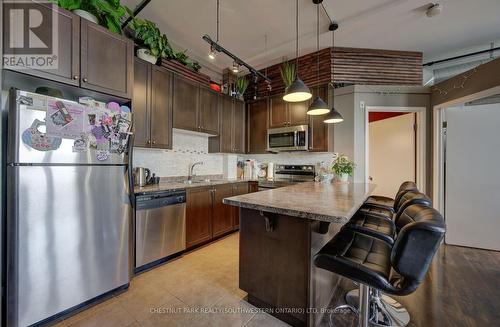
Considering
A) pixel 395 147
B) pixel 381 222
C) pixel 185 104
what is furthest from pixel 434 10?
pixel 185 104

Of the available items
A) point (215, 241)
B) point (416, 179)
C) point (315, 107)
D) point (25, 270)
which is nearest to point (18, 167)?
point (25, 270)

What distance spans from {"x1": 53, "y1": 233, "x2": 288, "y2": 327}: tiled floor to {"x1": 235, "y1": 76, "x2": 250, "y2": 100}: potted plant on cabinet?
3.19 metres

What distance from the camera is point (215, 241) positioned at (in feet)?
10.8

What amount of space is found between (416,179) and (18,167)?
4.92 meters

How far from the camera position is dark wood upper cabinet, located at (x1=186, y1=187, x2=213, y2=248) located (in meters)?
2.80

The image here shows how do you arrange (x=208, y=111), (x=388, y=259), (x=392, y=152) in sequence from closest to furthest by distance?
(x=388, y=259)
(x=208, y=111)
(x=392, y=152)

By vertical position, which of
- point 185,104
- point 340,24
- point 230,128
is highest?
point 340,24

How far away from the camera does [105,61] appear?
76.3 inches

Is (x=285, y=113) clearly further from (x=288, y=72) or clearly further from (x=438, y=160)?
(x=438, y=160)

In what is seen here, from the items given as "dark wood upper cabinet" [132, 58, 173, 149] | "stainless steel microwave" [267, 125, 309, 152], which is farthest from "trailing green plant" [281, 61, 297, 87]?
"dark wood upper cabinet" [132, 58, 173, 149]

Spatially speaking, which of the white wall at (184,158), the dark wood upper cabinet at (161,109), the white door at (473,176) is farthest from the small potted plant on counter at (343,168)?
the dark wood upper cabinet at (161,109)

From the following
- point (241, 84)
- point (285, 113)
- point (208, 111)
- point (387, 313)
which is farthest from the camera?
point (241, 84)

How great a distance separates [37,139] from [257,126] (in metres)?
3.30

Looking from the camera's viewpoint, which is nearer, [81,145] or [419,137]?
[81,145]
